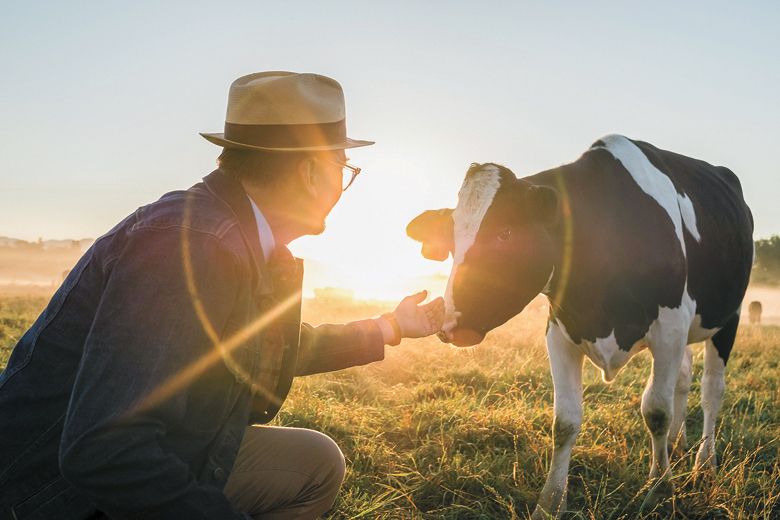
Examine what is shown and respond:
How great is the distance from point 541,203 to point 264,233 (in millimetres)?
1947

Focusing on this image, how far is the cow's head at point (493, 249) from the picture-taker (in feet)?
11.9

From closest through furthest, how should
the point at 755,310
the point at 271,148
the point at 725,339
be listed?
the point at 271,148 < the point at 725,339 < the point at 755,310

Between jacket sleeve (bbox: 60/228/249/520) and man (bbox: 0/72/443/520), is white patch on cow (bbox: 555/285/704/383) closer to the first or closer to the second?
man (bbox: 0/72/443/520)

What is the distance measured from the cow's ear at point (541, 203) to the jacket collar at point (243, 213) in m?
1.96

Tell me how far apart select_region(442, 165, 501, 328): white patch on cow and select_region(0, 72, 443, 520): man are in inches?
49.9

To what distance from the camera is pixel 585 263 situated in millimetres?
4016

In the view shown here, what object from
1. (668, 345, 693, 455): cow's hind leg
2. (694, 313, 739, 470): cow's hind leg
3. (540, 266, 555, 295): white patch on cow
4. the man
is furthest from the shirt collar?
(668, 345, 693, 455): cow's hind leg

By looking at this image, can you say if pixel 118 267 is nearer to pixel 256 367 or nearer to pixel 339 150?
pixel 256 367

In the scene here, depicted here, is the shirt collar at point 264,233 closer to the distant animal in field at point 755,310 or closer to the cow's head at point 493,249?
the cow's head at point 493,249

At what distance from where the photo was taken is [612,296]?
405 cm

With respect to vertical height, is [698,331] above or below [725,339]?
above

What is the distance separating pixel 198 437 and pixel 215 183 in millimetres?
790

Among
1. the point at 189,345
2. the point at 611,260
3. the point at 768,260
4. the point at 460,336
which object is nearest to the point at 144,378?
the point at 189,345

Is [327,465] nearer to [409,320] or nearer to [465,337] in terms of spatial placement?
[409,320]
